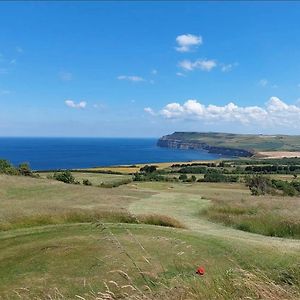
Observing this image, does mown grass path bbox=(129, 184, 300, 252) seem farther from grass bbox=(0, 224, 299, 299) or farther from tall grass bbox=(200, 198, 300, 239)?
grass bbox=(0, 224, 299, 299)

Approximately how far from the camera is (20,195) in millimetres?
32875

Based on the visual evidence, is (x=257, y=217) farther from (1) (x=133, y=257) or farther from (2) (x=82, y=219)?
(1) (x=133, y=257)

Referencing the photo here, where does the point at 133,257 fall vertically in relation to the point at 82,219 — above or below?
above

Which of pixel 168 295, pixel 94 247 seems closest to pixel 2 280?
pixel 94 247

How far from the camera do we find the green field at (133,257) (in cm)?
563

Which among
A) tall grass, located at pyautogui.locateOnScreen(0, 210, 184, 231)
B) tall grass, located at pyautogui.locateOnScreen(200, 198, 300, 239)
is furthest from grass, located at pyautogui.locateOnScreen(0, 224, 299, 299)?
tall grass, located at pyautogui.locateOnScreen(200, 198, 300, 239)

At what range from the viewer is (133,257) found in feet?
48.3

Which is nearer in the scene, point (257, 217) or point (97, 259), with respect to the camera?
point (97, 259)

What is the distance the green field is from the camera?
5629 millimetres

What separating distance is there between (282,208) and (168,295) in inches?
909

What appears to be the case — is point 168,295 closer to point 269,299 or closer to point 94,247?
point 269,299

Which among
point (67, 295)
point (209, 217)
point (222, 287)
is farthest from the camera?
point (209, 217)

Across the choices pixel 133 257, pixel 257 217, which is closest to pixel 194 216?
pixel 257 217

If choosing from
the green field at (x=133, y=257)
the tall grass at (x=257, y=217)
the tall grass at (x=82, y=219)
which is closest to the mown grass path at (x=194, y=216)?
the green field at (x=133, y=257)
